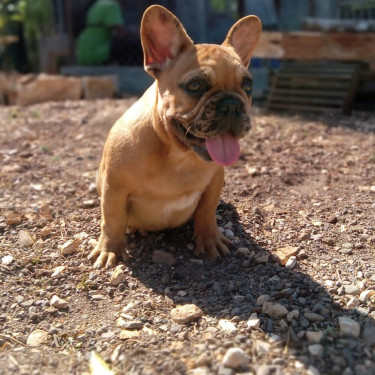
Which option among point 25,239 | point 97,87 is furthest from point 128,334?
point 97,87

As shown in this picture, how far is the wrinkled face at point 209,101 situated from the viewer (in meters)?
3.64

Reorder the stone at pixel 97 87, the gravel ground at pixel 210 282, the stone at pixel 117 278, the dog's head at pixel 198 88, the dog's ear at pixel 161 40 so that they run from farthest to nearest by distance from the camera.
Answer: the stone at pixel 97 87
the stone at pixel 117 278
the dog's ear at pixel 161 40
the dog's head at pixel 198 88
the gravel ground at pixel 210 282

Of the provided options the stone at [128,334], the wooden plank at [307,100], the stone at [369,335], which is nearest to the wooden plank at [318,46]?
the wooden plank at [307,100]

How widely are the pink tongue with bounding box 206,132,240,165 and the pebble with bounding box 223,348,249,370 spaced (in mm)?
1208

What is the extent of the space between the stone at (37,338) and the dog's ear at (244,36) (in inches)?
90.2

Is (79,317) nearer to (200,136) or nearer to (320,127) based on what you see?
(200,136)

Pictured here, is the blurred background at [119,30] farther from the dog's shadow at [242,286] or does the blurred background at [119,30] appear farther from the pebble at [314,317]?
the pebble at [314,317]

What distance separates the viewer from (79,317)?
3.70m

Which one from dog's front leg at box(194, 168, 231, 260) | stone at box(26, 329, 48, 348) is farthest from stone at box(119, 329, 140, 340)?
dog's front leg at box(194, 168, 231, 260)

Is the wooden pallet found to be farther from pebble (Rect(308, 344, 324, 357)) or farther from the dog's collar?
pebble (Rect(308, 344, 324, 357))

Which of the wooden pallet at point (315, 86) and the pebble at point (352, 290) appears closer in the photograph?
the pebble at point (352, 290)

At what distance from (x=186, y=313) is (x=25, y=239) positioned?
5.69 feet

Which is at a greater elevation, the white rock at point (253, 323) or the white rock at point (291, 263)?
the white rock at point (253, 323)

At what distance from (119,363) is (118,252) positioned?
4.35ft
